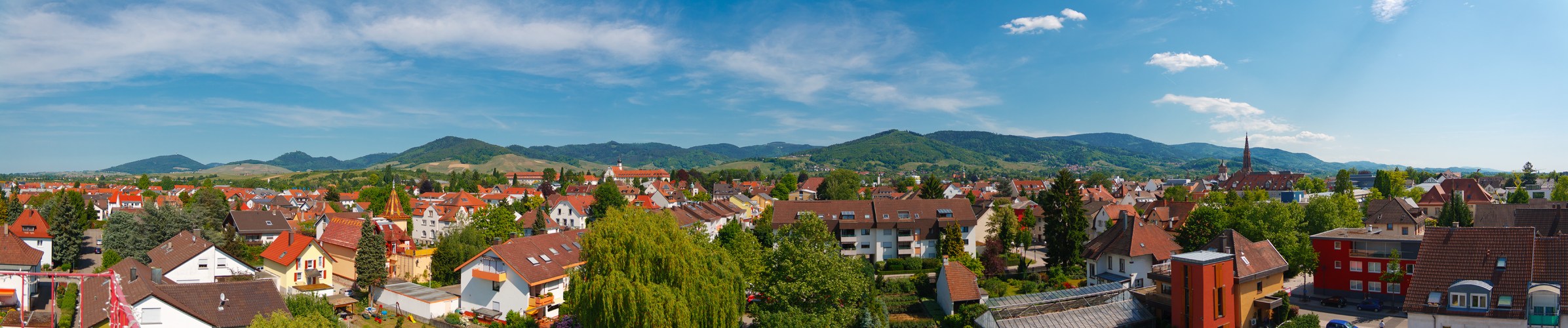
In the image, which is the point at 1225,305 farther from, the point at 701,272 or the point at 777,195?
the point at 777,195

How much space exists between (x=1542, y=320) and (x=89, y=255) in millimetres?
81875

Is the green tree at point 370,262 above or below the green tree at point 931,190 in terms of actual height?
below

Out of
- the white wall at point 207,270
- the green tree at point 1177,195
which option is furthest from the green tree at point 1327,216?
the white wall at point 207,270

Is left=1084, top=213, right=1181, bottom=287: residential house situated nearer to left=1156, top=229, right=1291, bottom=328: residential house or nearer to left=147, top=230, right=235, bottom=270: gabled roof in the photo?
left=1156, top=229, right=1291, bottom=328: residential house

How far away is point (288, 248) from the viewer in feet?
137

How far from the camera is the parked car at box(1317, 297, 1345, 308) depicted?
3453 cm

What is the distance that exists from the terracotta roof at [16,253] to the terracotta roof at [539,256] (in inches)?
938

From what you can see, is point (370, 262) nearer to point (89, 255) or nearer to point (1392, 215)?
point (89, 255)

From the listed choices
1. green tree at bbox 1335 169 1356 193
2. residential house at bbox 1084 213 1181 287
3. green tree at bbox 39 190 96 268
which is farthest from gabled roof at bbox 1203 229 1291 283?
green tree at bbox 39 190 96 268

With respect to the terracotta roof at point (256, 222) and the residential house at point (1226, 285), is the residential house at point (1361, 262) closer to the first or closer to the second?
the residential house at point (1226, 285)

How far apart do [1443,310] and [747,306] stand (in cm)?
2584

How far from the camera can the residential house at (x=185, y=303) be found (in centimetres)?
2595

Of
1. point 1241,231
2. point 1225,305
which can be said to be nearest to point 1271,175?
point 1241,231

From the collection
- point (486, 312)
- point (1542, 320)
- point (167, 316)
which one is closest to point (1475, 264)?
point (1542, 320)
